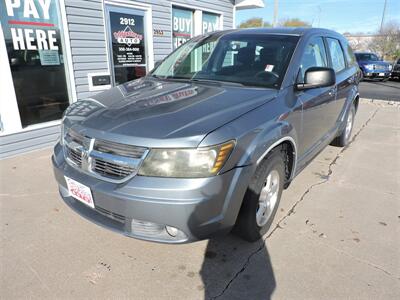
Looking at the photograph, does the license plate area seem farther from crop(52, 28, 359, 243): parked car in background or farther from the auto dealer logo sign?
the auto dealer logo sign

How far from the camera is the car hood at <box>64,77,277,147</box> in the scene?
6.37 ft

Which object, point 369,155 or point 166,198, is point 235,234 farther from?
point 369,155

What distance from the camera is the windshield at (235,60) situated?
9.41 feet

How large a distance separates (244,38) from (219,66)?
45 cm

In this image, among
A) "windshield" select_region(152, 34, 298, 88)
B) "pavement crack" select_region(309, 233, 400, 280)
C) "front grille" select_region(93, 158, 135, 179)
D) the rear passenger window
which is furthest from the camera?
the rear passenger window

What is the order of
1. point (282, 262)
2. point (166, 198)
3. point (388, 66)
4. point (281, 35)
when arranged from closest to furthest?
point (166, 198) → point (282, 262) → point (281, 35) → point (388, 66)

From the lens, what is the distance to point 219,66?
3.21m

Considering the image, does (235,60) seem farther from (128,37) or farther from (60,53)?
(128,37)

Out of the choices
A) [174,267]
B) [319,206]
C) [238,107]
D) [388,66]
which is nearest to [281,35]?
[238,107]

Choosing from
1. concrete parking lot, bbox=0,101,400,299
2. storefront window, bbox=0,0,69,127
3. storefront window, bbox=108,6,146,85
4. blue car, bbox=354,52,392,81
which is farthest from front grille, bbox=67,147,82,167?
blue car, bbox=354,52,392,81

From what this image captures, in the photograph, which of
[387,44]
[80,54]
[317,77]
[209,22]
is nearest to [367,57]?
[209,22]

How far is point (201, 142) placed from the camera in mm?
1876

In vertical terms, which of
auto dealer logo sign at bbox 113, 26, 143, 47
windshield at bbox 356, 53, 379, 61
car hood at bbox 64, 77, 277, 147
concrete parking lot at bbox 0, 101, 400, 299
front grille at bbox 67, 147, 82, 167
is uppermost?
auto dealer logo sign at bbox 113, 26, 143, 47

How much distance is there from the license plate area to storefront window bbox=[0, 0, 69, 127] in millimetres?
3148
